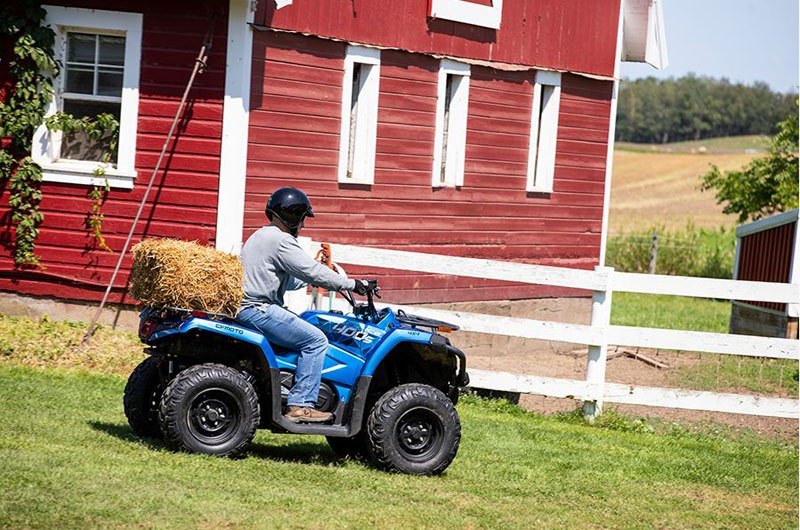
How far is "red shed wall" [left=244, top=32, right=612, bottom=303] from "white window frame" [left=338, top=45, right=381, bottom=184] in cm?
13

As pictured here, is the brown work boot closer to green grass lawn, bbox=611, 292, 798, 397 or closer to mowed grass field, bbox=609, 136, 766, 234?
green grass lawn, bbox=611, 292, 798, 397

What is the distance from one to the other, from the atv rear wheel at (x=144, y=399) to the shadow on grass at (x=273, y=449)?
77 millimetres

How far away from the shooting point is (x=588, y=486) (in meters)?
9.15

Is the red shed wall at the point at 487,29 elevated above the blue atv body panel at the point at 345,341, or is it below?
above

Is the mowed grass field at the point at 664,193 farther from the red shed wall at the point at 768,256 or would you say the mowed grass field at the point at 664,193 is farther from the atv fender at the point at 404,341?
the atv fender at the point at 404,341

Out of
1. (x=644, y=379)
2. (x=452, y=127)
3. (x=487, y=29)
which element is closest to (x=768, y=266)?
(x=644, y=379)

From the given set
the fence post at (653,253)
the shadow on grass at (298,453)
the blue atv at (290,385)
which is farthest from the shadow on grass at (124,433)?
the fence post at (653,253)

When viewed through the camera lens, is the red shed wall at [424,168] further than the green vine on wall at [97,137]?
Yes

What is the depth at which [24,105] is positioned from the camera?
14.2 metres

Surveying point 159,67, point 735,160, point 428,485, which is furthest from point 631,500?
point 735,160

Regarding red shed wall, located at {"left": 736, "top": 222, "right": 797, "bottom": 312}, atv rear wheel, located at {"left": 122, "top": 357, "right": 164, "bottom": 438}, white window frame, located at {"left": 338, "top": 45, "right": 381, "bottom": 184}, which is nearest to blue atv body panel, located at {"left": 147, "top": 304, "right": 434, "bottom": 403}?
atv rear wheel, located at {"left": 122, "top": 357, "right": 164, "bottom": 438}

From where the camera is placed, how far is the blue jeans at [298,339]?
27.7 feet

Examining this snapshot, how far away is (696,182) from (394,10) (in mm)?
56992

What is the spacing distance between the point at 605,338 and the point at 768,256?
11436 millimetres
